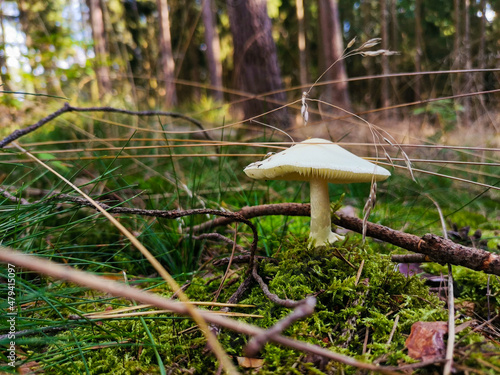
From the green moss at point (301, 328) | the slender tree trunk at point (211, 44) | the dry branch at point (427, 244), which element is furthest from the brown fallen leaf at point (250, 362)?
the slender tree trunk at point (211, 44)

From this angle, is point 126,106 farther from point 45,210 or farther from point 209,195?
point 45,210

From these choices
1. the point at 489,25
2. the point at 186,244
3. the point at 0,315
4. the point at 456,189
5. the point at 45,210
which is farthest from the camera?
the point at 489,25

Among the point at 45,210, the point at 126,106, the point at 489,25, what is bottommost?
the point at 45,210

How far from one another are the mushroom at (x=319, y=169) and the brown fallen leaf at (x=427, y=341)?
0.43 meters

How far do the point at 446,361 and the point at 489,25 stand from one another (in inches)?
670

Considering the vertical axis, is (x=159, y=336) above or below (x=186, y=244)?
below

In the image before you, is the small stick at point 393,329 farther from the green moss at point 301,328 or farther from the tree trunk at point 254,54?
the tree trunk at point 254,54

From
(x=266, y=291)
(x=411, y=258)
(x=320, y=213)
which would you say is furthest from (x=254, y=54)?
(x=266, y=291)

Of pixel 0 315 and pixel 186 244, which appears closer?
pixel 0 315

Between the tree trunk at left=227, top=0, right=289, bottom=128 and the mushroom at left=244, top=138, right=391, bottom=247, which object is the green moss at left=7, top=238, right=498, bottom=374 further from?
the tree trunk at left=227, top=0, right=289, bottom=128

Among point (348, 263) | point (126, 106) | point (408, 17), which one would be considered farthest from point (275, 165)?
point (408, 17)

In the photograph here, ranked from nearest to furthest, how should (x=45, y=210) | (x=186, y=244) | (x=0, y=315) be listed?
(x=0, y=315), (x=45, y=210), (x=186, y=244)

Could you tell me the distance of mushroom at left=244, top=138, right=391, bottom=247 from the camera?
105 centimetres

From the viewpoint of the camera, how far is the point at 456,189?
10.5 ft
